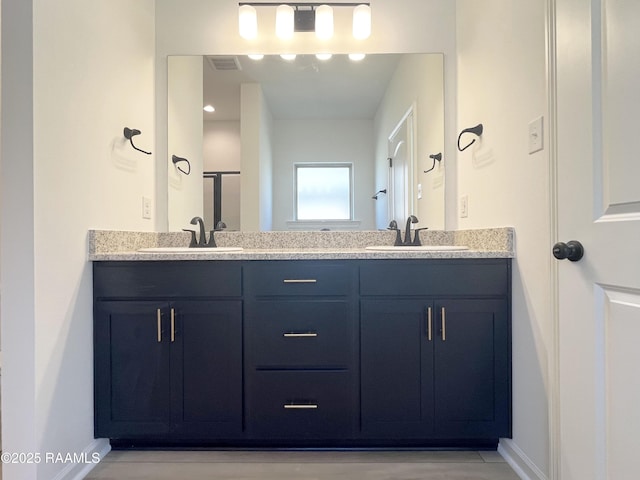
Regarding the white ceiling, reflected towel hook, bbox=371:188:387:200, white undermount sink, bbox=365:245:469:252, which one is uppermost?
the white ceiling

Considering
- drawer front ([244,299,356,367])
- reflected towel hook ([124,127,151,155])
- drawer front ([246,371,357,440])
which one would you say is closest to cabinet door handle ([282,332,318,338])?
drawer front ([244,299,356,367])

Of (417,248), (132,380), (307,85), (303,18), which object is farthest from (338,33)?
(132,380)

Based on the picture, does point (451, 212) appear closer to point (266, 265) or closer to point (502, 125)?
point (502, 125)

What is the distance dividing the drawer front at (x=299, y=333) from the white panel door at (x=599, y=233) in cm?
78

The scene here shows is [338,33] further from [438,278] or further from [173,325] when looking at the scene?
[173,325]

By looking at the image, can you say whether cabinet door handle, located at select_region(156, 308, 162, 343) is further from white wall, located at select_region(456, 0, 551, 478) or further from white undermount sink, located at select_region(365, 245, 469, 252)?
white wall, located at select_region(456, 0, 551, 478)

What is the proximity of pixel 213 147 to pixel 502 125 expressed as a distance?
4.86 feet

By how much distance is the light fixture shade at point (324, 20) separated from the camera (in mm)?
2119

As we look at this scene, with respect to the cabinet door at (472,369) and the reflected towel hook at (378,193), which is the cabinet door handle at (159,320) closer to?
the cabinet door at (472,369)

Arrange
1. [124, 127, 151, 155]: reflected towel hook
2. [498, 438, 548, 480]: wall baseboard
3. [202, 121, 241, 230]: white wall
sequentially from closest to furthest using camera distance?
1. [498, 438, 548, 480]: wall baseboard
2. [124, 127, 151, 155]: reflected towel hook
3. [202, 121, 241, 230]: white wall

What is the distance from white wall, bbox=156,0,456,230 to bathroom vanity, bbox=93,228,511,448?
66 centimetres

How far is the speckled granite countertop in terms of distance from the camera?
1629 mm

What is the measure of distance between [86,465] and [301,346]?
0.98 meters

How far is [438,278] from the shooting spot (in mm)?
1635
